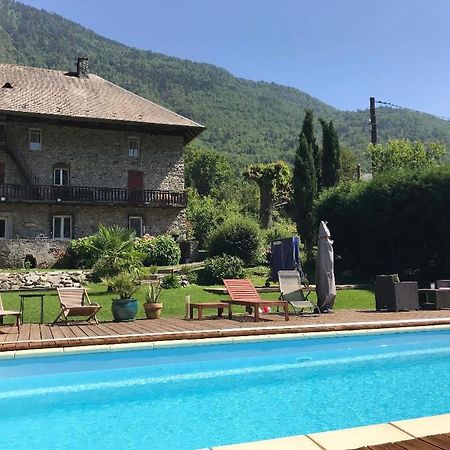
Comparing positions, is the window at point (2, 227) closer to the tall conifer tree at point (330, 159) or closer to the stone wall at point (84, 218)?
the stone wall at point (84, 218)

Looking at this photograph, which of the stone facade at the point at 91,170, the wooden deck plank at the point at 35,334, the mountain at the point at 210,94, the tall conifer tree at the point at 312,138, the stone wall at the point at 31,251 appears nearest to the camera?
the wooden deck plank at the point at 35,334

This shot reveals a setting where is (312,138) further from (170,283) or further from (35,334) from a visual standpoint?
(35,334)

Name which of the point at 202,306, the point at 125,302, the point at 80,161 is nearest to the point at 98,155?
the point at 80,161

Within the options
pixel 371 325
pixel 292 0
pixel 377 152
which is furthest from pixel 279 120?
pixel 371 325

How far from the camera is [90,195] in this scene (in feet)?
90.9

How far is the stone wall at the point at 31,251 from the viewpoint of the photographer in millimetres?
24688

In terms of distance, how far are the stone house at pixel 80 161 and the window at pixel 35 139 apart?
54mm

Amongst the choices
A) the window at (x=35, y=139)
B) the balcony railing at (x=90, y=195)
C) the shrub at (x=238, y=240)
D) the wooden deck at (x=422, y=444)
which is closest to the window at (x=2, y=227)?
the balcony railing at (x=90, y=195)

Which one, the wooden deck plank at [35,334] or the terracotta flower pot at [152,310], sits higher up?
the terracotta flower pot at [152,310]

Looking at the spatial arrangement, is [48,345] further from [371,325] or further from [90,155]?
[90,155]

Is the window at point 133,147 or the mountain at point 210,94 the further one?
the mountain at point 210,94

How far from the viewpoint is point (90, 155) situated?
1138 inches

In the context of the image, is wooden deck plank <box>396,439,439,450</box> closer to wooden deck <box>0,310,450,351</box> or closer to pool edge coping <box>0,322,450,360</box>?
pool edge coping <box>0,322,450,360</box>

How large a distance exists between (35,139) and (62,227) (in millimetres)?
5070
